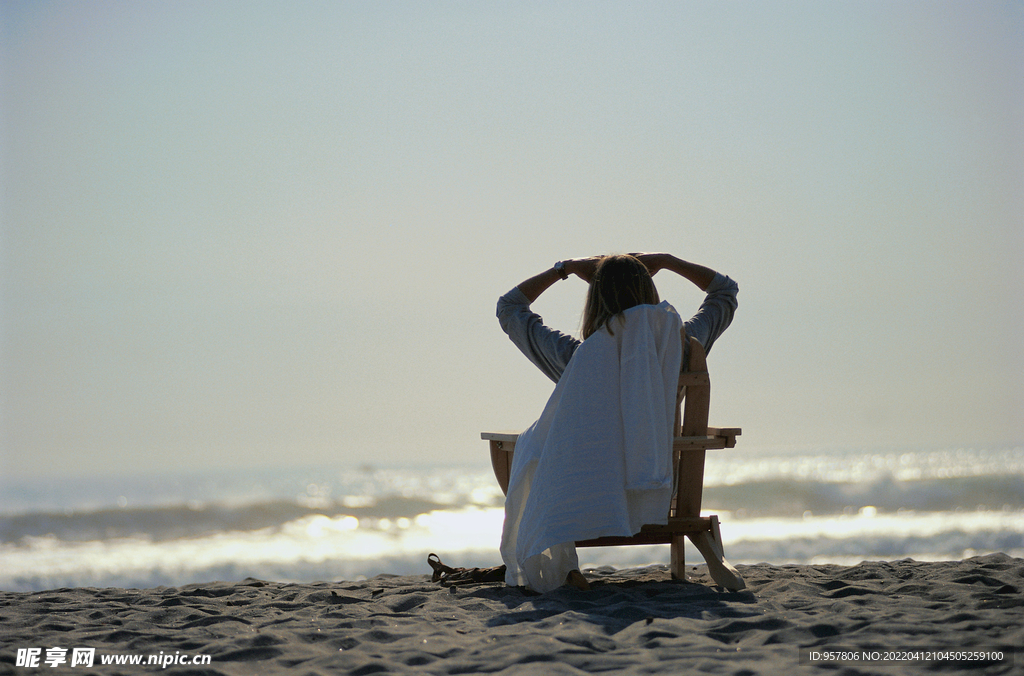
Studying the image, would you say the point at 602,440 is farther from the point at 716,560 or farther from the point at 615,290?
the point at 716,560

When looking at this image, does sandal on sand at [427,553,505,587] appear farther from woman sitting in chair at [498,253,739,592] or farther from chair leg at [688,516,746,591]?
chair leg at [688,516,746,591]

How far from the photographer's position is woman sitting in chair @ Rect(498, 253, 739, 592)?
131 inches

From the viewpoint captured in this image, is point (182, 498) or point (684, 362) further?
point (182, 498)

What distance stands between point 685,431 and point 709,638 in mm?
1328

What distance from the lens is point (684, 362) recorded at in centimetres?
366

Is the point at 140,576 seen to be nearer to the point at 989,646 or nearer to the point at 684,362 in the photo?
the point at 684,362

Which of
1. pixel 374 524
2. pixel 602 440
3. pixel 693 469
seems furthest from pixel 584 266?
pixel 374 524

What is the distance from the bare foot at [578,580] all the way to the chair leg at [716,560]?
0.55 meters

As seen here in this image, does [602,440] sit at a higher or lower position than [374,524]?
higher

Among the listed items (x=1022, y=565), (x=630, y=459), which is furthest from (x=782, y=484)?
(x=630, y=459)

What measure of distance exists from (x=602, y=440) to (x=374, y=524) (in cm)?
1039

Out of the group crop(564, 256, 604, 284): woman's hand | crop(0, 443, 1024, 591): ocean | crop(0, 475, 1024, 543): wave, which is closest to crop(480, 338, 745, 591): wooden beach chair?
crop(564, 256, 604, 284): woman's hand

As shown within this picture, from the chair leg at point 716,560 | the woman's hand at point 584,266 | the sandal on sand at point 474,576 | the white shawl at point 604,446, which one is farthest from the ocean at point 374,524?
the woman's hand at point 584,266

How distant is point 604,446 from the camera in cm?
337
